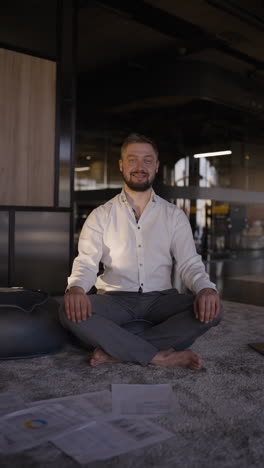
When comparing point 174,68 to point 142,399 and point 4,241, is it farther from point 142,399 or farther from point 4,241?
point 142,399

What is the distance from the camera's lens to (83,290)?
87.2 inches

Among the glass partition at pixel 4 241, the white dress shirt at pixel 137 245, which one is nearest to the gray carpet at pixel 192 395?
the white dress shirt at pixel 137 245

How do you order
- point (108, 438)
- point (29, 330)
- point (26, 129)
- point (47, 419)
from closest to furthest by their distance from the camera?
point (108, 438), point (47, 419), point (29, 330), point (26, 129)

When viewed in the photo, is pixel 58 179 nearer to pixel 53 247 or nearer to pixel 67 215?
pixel 67 215

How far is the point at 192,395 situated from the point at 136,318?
642mm

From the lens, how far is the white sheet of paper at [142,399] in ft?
5.77

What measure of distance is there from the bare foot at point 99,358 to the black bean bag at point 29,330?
1.07ft

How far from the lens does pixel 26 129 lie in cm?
414

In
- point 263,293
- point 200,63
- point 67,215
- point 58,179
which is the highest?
point 200,63

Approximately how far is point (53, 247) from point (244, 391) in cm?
262

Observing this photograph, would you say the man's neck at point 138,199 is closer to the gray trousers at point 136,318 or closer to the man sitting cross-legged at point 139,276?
the man sitting cross-legged at point 139,276

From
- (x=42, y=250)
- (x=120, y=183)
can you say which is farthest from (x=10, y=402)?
(x=120, y=183)

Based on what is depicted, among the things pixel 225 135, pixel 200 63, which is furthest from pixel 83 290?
pixel 225 135

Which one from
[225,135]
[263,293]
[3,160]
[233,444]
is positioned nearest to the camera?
[233,444]
